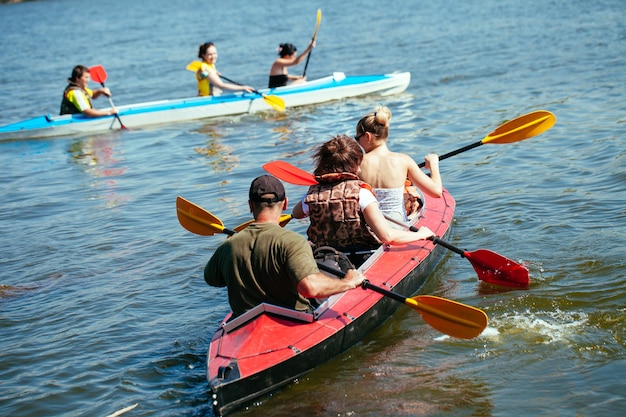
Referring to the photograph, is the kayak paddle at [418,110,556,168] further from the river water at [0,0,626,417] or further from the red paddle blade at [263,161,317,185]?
the red paddle blade at [263,161,317,185]

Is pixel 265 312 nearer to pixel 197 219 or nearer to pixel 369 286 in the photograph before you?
pixel 369 286

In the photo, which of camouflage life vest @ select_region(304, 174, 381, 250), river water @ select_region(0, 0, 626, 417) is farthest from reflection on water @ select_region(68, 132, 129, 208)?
camouflage life vest @ select_region(304, 174, 381, 250)

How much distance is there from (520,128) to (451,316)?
2.91m

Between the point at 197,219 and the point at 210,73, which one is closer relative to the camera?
the point at 197,219

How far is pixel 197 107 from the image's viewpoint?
14.0m

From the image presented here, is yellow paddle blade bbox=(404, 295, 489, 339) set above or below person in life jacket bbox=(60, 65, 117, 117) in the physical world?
below


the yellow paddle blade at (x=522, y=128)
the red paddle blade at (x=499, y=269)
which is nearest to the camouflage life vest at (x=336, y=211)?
the red paddle blade at (x=499, y=269)

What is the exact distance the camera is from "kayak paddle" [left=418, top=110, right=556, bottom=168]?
7406 millimetres

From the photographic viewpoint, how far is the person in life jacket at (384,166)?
5.95 meters

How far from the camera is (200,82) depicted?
559 inches

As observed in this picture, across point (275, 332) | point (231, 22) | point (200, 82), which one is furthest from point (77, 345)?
point (231, 22)

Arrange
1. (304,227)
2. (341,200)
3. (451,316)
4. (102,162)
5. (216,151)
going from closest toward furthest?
(451,316) < (341,200) < (304,227) < (102,162) < (216,151)

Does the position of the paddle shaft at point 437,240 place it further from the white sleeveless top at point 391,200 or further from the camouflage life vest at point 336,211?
the camouflage life vest at point 336,211

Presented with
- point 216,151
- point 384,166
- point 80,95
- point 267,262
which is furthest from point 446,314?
point 80,95
